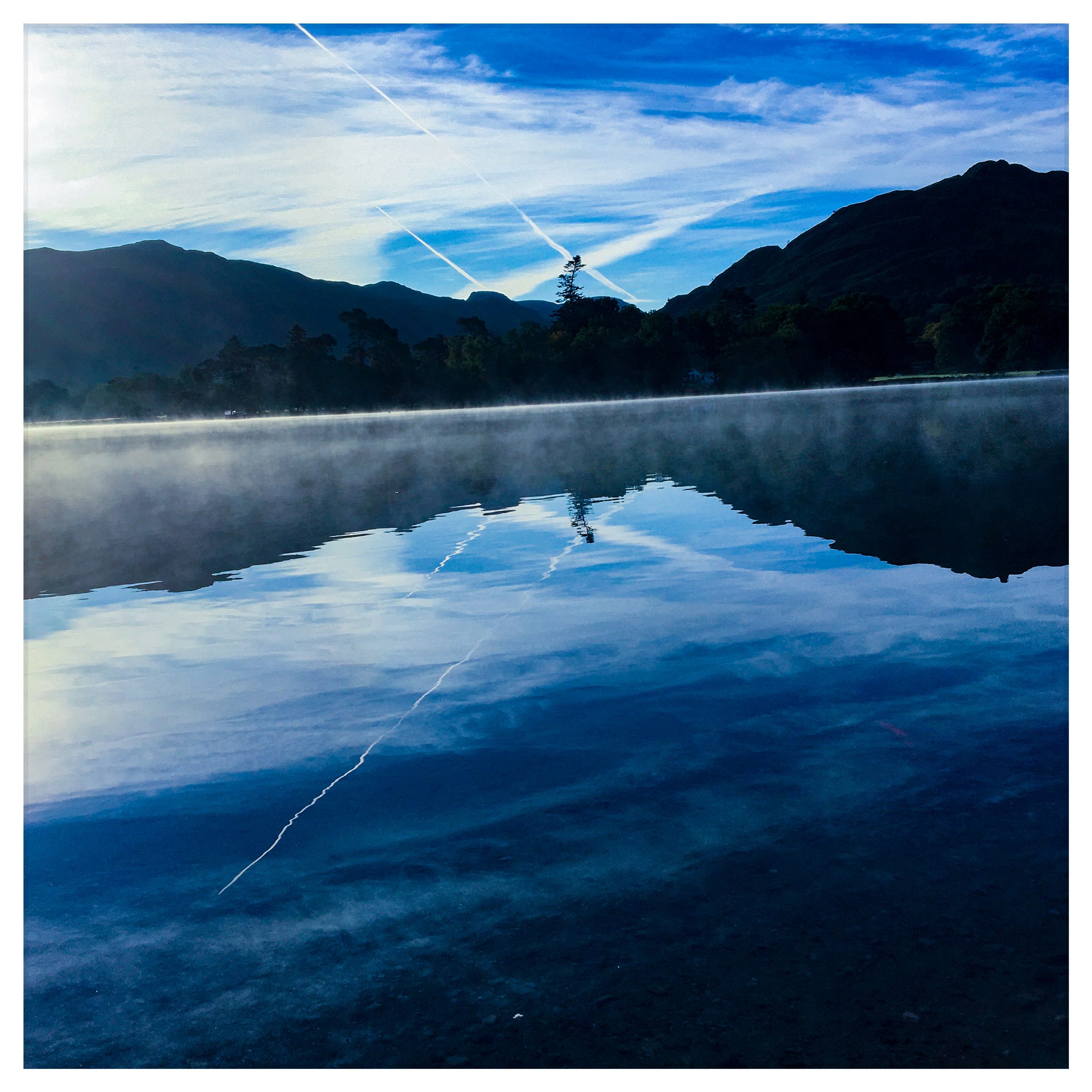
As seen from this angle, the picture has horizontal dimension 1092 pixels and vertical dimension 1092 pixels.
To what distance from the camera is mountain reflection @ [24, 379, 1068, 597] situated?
14203mm

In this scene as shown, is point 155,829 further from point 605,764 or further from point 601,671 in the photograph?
point 601,671

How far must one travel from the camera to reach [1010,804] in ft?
16.7

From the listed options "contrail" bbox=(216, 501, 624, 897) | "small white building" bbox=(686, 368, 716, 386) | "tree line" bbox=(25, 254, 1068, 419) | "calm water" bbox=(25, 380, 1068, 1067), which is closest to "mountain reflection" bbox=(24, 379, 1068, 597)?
"calm water" bbox=(25, 380, 1068, 1067)

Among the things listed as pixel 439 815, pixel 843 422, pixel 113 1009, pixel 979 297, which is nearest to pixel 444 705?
pixel 439 815

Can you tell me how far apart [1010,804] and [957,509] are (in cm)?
1145

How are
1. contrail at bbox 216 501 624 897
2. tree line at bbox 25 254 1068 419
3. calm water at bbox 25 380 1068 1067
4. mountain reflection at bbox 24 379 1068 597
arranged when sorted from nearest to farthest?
calm water at bbox 25 380 1068 1067, contrail at bbox 216 501 624 897, mountain reflection at bbox 24 379 1068 597, tree line at bbox 25 254 1068 419

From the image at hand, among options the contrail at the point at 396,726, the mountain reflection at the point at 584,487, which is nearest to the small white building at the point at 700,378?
the mountain reflection at the point at 584,487

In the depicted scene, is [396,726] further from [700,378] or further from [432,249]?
[700,378]

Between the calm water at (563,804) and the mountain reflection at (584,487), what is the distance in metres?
0.37

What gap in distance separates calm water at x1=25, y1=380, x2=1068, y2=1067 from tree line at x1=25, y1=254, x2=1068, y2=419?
553ft

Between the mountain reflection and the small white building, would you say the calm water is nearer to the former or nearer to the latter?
the mountain reflection
